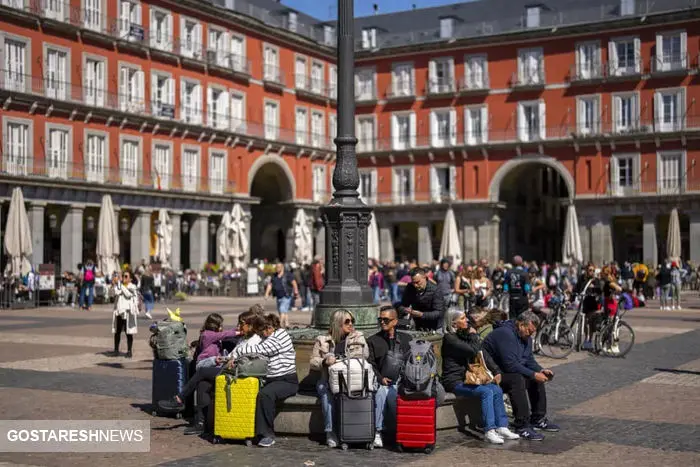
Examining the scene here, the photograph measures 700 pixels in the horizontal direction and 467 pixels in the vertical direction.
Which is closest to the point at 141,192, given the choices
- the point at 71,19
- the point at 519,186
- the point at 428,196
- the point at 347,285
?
the point at 71,19

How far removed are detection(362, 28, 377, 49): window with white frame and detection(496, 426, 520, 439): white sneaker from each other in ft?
180

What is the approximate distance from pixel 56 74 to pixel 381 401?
36.9m

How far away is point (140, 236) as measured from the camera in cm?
4719

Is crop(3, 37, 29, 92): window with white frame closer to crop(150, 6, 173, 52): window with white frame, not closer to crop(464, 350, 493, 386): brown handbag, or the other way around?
crop(150, 6, 173, 52): window with white frame

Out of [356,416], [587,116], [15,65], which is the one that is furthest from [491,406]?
[587,116]

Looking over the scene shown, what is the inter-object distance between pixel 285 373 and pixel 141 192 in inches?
1483

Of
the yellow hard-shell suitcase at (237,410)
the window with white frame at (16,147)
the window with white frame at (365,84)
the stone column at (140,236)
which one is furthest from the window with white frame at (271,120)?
the yellow hard-shell suitcase at (237,410)

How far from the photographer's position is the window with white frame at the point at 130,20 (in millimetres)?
46375

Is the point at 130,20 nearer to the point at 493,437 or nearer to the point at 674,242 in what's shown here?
the point at 674,242

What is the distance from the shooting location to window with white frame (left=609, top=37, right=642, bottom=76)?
54.5 metres

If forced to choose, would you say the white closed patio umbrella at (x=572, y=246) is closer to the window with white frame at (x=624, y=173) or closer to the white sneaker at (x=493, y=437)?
the window with white frame at (x=624, y=173)

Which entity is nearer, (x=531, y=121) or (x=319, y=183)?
(x=531, y=121)

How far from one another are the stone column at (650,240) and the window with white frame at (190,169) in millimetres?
24926

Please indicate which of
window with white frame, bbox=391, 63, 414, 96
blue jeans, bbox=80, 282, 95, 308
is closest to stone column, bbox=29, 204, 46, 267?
blue jeans, bbox=80, 282, 95, 308
